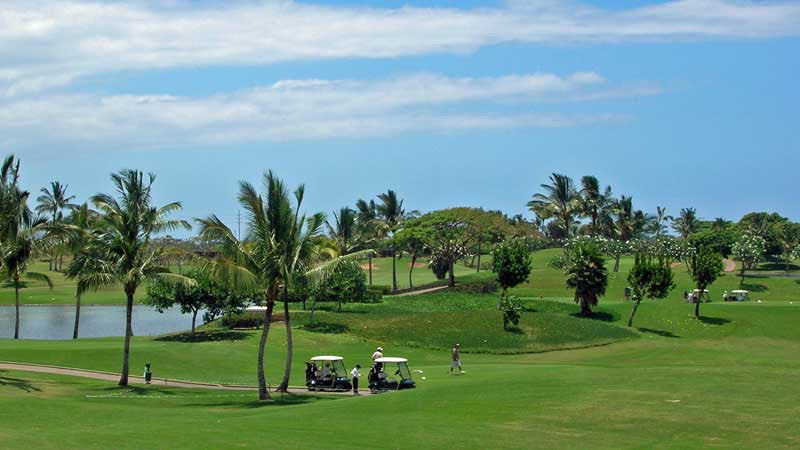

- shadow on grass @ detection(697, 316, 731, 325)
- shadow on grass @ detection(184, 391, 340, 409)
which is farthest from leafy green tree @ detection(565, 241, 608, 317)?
shadow on grass @ detection(184, 391, 340, 409)

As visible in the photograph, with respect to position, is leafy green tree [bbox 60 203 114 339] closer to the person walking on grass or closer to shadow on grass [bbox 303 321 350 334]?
the person walking on grass

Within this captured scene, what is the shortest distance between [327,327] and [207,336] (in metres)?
9.36

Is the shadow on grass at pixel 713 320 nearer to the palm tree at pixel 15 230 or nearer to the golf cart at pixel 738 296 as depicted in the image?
the golf cart at pixel 738 296

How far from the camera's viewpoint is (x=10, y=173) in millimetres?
44312

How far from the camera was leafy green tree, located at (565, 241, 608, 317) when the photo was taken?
252 ft

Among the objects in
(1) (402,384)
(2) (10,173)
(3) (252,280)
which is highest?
(2) (10,173)

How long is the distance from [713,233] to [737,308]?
185ft

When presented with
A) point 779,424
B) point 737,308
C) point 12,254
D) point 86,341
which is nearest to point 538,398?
point 779,424

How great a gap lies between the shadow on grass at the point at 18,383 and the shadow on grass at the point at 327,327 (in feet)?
97.6

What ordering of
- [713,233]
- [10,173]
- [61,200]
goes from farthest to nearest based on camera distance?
[713,233], [61,200], [10,173]

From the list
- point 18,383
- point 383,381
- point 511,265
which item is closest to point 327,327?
point 511,265

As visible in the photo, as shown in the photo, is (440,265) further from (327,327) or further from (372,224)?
(327,327)

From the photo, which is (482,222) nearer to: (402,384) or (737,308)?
(737,308)

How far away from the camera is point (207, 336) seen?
63969 mm
